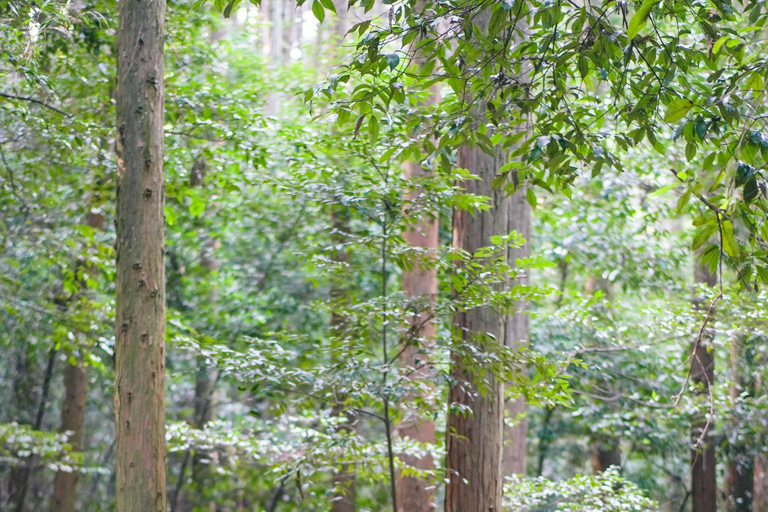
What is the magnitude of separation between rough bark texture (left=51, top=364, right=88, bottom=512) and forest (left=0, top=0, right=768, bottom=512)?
0.04m

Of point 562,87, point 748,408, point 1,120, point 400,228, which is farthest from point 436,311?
point 748,408

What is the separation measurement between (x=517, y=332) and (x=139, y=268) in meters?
5.08

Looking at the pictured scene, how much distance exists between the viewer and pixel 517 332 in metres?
7.59

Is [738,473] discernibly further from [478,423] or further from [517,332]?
[478,423]

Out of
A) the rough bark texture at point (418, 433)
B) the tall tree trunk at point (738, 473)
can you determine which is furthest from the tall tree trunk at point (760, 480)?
the rough bark texture at point (418, 433)

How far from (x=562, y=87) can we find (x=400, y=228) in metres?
1.68

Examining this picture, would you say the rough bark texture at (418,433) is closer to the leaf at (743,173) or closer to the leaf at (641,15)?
the leaf at (743,173)

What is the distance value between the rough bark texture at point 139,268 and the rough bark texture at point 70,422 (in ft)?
19.9

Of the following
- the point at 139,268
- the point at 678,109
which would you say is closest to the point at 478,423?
the point at 139,268

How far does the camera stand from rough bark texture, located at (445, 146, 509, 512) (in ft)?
14.8

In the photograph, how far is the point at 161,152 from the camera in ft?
11.9

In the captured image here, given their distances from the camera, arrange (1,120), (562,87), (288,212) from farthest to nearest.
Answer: (288,212)
(1,120)
(562,87)

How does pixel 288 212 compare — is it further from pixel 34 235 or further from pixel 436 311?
pixel 436 311

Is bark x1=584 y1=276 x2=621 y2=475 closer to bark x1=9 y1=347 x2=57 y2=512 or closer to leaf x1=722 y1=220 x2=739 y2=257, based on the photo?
leaf x1=722 y1=220 x2=739 y2=257
